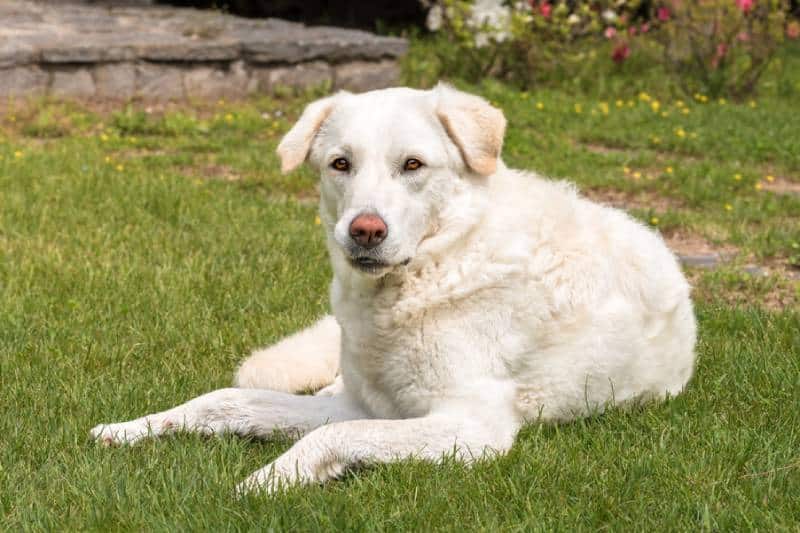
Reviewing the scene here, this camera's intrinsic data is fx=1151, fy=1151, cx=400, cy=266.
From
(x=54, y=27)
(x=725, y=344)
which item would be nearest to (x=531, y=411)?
(x=725, y=344)

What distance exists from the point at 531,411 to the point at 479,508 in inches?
28.1

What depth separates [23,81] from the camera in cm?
1017

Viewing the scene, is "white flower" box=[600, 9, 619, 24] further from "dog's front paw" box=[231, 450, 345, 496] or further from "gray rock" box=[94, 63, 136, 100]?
"dog's front paw" box=[231, 450, 345, 496]

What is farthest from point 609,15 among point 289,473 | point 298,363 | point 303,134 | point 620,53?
point 289,473

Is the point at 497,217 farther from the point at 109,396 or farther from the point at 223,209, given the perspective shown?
the point at 223,209

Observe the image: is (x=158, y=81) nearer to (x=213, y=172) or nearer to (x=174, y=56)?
(x=174, y=56)

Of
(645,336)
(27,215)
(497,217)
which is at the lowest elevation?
(27,215)

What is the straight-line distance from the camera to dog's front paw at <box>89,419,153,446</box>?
3.88m

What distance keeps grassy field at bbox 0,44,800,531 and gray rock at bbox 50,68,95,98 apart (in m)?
0.37

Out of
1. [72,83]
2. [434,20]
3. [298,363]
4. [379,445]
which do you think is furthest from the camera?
[434,20]

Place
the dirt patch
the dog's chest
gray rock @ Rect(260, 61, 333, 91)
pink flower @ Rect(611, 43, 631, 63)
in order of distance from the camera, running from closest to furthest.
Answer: the dog's chest
the dirt patch
gray rock @ Rect(260, 61, 333, 91)
pink flower @ Rect(611, 43, 631, 63)

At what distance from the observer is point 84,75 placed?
10508 mm

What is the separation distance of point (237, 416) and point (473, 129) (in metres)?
1.28

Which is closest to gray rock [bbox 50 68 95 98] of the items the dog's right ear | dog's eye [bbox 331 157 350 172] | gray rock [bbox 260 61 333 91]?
gray rock [bbox 260 61 333 91]
